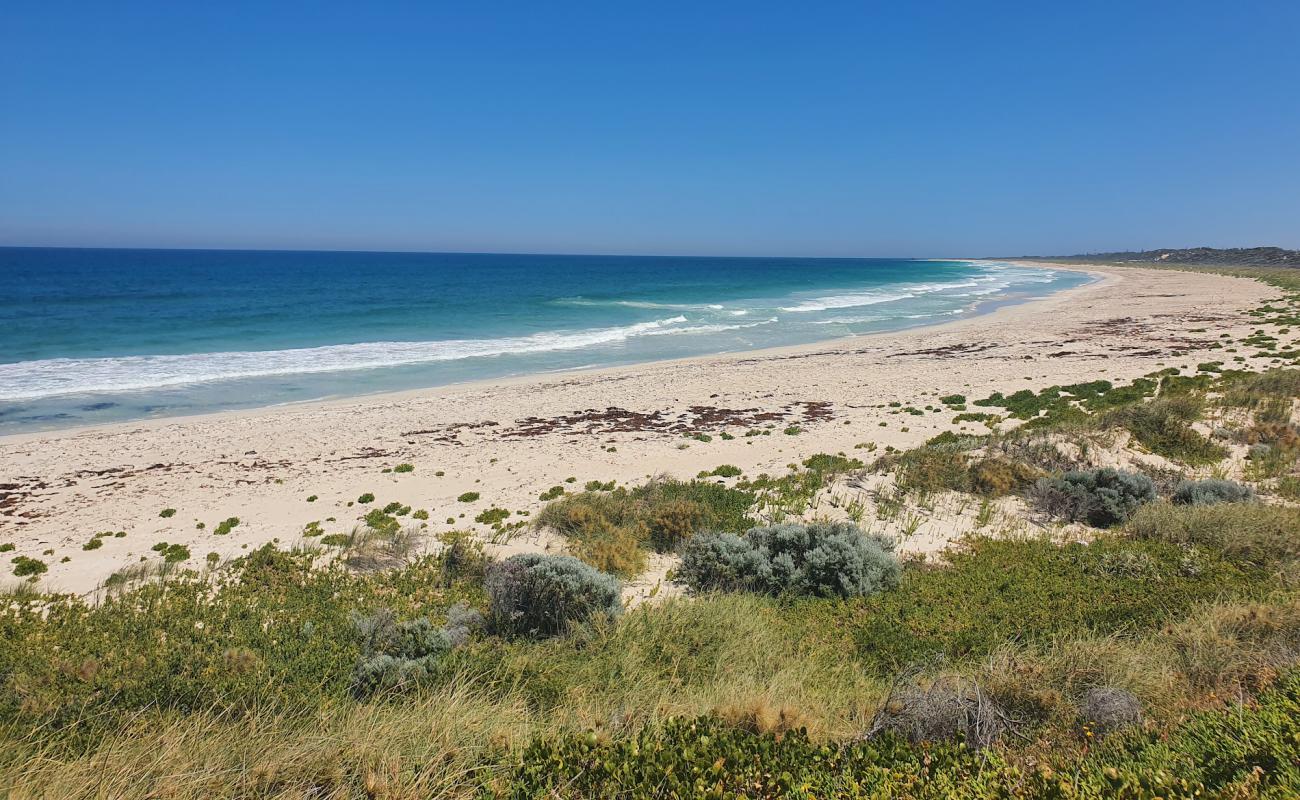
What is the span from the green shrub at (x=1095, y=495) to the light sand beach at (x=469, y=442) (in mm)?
4548

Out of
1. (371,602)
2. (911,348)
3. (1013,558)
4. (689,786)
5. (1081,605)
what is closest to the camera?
(689,786)

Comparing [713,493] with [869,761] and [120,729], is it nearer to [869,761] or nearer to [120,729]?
[869,761]

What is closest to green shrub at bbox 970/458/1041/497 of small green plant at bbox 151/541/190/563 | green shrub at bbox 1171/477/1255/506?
green shrub at bbox 1171/477/1255/506

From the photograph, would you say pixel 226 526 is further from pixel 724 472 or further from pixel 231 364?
pixel 231 364

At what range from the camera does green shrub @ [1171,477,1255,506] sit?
28.5ft

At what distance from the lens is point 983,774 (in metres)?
3.37

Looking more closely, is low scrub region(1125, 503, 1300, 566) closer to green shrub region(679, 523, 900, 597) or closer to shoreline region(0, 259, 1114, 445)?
green shrub region(679, 523, 900, 597)

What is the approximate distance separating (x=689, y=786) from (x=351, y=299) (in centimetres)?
5940

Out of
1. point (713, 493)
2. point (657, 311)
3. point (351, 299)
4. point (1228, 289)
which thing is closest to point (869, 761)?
point (713, 493)

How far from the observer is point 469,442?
15.5m

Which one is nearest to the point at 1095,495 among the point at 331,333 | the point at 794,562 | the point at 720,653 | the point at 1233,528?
the point at 1233,528

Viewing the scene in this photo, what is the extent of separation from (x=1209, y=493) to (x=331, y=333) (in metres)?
Answer: 37.6

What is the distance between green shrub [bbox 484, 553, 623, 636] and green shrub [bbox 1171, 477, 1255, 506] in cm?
792

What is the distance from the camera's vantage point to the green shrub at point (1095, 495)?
8.77 metres
